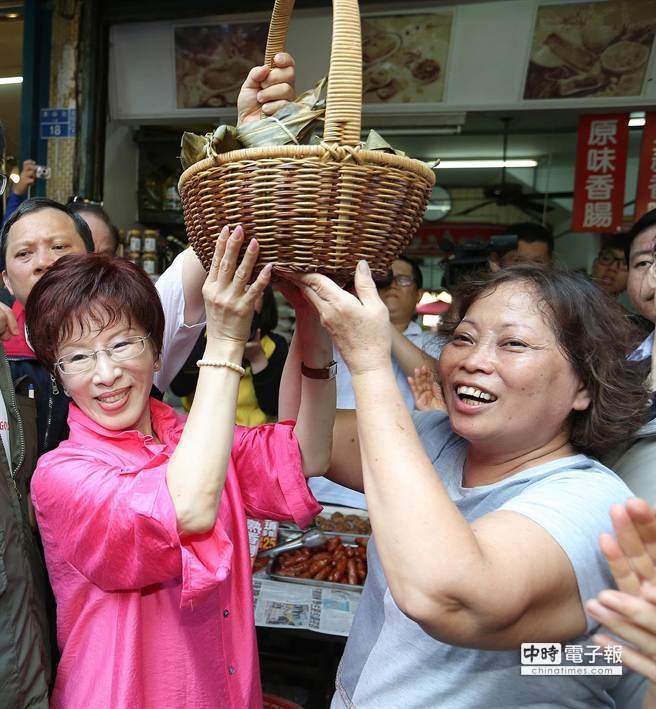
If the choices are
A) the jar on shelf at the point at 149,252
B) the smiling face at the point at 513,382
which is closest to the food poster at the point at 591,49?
the jar on shelf at the point at 149,252

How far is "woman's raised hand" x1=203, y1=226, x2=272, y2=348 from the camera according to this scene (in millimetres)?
1008

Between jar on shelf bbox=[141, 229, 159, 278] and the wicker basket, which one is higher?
the wicker basket

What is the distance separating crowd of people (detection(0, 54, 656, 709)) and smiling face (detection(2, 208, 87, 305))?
43 cm

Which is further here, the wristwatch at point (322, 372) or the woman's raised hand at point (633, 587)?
the wristwatch at point (322, 372)

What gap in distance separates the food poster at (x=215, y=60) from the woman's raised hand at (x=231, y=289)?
353cm

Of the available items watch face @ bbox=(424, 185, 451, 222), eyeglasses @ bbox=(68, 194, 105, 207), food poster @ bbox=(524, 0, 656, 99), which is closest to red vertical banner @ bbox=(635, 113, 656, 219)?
food poster @ bbox=(524, 0, 656, 99)

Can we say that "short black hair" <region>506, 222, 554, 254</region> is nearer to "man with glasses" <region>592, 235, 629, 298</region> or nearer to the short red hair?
"man with glasses" <region>592, 235, 629, 298</region>

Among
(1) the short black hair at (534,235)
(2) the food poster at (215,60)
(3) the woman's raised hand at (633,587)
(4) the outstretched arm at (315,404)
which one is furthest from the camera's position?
(2) the food poster at (215,60)

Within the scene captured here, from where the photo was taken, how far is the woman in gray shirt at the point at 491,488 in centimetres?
89

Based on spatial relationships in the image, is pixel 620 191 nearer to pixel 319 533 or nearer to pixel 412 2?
pixel 412 2

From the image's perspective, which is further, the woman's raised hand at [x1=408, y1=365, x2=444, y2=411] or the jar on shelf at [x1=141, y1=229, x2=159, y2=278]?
the jar on shelf at [x1=141, y1=229, x2=159, y2=278]

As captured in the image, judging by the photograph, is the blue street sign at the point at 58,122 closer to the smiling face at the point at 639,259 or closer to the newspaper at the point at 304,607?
the newspaper at the point at 304,607

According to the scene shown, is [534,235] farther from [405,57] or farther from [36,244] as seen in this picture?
[36,244]

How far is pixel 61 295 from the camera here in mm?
1258
